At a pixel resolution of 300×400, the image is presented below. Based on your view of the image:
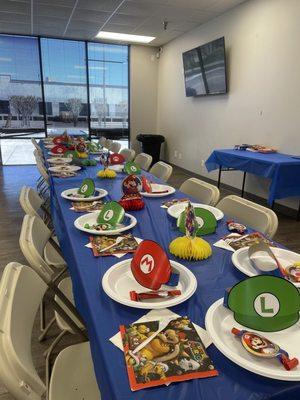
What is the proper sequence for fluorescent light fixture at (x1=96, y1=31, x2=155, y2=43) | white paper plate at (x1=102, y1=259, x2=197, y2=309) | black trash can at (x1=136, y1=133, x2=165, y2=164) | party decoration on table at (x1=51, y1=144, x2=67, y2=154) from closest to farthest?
white paper plate at (x1=102, y1=259, x2=197, y2=309) → party decoration on table at (x1=51, y1=144, x2=67, y2=154) → fluorescent light fixture at (x1=96, y1=31, x2=155, y2=43) → black trash can at (x1=136, y1=133, x2=165, y2=164)

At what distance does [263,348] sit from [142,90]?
288 inches

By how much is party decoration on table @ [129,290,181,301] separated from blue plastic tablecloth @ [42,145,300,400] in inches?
1.6

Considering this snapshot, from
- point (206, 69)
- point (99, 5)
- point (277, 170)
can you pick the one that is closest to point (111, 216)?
point (277, 170)

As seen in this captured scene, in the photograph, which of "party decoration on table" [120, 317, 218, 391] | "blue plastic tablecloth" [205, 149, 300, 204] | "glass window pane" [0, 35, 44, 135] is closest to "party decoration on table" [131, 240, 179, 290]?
"party decoration on table" [120, 317, 218, 391]

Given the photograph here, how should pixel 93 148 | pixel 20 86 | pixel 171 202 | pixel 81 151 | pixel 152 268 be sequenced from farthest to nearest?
pixel 20 86
pixel 93 148
pixel 81 151
pixel 171 202
pixel 152 268

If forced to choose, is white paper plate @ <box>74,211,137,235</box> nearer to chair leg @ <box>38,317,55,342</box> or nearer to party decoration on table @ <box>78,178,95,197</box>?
party decoration on table @ <box>78,178,95,197</box>

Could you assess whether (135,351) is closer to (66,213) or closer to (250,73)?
(66,213)

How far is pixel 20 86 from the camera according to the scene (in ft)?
22.0

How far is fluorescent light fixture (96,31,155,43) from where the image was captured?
6.08 meters

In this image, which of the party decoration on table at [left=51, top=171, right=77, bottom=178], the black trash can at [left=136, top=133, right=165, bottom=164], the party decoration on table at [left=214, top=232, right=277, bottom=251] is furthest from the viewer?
the black trash can at [left=136, top=133, right=165, bottom=164]

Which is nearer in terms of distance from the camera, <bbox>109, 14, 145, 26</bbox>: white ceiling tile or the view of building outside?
<bbox>109, 14, 145, 26</bbox>: white ceiling tile

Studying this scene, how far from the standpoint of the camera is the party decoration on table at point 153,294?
3.03 ft

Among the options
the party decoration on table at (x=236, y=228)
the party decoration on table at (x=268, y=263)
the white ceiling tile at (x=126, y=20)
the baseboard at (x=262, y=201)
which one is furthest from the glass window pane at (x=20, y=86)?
the party decoration on table at (x=268, y=263)

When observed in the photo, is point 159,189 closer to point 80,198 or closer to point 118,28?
point 80,198
